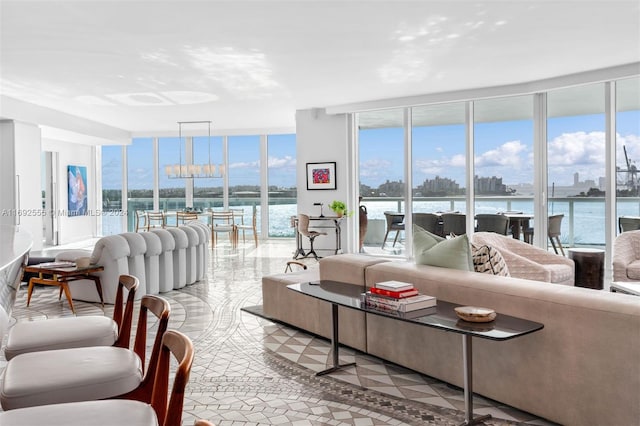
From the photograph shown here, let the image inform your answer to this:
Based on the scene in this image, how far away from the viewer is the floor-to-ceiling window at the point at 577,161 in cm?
700

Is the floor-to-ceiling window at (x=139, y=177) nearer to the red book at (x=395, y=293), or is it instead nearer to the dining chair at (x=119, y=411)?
the red book at (x=395, y=293)

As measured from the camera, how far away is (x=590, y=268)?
5.24m

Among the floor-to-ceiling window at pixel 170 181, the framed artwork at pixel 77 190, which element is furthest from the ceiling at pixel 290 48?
the floor-to-ceiling window at pixel 170 181

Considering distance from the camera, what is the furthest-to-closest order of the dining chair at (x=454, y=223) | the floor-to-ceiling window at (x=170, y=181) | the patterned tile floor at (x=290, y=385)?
the floor-to-ceiling window at (x=170, y=181) → the dining chair at (x=454, y=223) → the patterned tile floor at (x=290, y=385)

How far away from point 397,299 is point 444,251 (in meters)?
0.77

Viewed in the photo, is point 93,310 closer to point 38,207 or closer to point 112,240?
point 112,240

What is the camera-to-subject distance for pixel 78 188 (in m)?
12.6

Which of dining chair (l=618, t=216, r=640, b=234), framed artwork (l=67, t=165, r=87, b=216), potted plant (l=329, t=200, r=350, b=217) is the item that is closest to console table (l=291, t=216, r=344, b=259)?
potted plant (l=329, t=200, r=350, b=217)

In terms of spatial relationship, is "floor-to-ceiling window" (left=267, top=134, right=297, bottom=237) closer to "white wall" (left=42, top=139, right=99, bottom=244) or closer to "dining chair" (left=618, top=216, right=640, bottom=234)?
"white wall" (left=42, top=139, right=99, bottom=244)

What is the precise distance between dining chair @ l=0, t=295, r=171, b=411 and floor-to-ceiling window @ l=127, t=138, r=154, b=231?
38.8 feet

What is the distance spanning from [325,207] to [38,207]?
517 cm

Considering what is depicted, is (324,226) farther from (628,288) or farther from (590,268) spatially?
(628,288)

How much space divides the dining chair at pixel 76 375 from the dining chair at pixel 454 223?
685 cm

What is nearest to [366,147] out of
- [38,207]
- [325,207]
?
[325,207]
